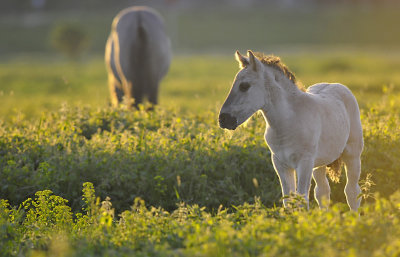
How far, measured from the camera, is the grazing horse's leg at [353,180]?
5473 mm

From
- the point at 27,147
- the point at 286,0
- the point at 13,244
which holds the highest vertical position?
the point at 286,0

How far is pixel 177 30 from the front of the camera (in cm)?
6688

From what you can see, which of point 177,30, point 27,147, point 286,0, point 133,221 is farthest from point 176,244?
point 286,0

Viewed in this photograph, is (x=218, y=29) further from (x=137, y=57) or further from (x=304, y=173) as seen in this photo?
(x=304, y=173)

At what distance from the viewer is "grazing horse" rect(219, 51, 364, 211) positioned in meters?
4.61

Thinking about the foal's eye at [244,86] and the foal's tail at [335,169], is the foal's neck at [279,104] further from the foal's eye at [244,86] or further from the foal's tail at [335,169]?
the foal's tail at [335,169]

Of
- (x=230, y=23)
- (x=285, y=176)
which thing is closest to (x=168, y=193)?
(x=285, y=176)

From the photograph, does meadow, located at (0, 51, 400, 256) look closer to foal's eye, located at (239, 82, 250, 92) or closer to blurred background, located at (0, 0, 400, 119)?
foal's eye, located at (239, 82, 250, 92)

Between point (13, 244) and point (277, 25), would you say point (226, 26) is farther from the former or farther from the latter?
point (13, 244)

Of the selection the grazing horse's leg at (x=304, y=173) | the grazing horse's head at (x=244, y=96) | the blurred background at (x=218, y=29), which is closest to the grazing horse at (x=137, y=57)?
the grazing horse's head at (x=244, y=96)

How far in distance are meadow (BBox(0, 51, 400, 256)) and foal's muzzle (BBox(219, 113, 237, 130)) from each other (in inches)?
22.1

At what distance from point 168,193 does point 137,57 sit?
3928mm

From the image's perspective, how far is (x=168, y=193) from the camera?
21.1 feet

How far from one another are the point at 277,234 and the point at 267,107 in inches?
47.6
